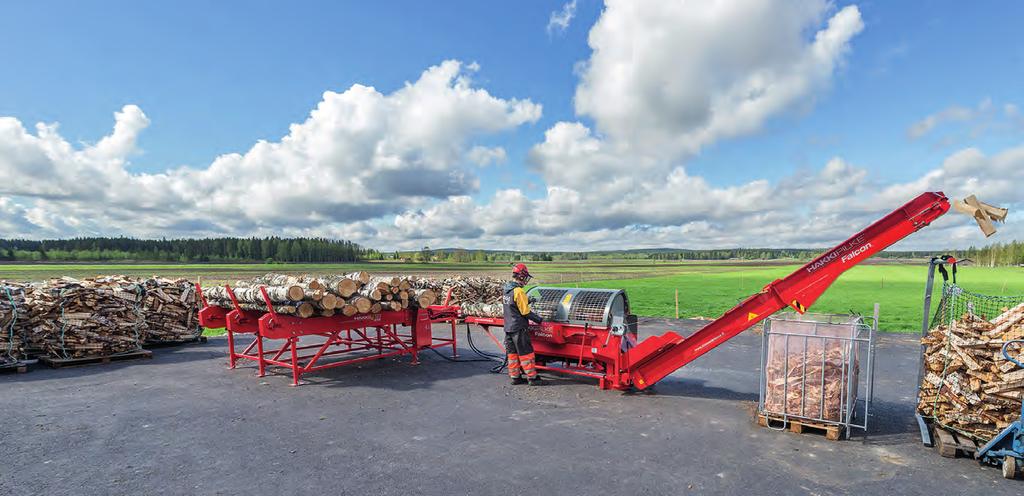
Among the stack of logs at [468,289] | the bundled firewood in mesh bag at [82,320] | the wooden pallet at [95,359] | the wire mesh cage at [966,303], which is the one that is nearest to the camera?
the wire mesh cage at [966,303]

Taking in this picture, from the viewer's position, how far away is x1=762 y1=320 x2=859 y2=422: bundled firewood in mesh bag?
19.4ft

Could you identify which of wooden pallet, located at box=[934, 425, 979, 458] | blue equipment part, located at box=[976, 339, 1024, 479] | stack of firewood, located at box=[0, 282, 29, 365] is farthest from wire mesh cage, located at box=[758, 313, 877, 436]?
stack of firewood, located at box=[0, 282, 29, 365]

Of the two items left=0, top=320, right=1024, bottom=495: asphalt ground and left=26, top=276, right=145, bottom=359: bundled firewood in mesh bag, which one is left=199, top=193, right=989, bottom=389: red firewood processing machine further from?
left=26, top=276, right=145, bottom=359: bundled firewood in mesh bag

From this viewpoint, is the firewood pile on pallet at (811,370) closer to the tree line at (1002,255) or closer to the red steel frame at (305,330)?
the red steel frame at (305,330)

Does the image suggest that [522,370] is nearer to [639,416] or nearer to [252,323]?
[639,416]

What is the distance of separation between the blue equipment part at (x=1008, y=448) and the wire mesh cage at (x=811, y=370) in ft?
3.53

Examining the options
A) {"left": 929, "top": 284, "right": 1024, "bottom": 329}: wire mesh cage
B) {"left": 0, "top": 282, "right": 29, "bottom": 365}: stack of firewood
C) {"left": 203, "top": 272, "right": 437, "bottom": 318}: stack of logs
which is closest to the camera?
{"left": 929, "top": 284, "right": 1024, "bottom": 329}: wire mesh cage

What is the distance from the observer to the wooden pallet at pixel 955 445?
5.24 meters

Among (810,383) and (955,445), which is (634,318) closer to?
(810,383)

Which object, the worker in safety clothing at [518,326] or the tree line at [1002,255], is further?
the tree line at [1002,255]

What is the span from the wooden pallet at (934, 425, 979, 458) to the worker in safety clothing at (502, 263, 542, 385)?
5.33 m

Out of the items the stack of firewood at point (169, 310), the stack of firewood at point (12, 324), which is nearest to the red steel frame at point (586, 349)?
the stack of firewood at point (169, 310)

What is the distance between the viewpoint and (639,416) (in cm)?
682

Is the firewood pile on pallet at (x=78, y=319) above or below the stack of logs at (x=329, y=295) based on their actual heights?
below
